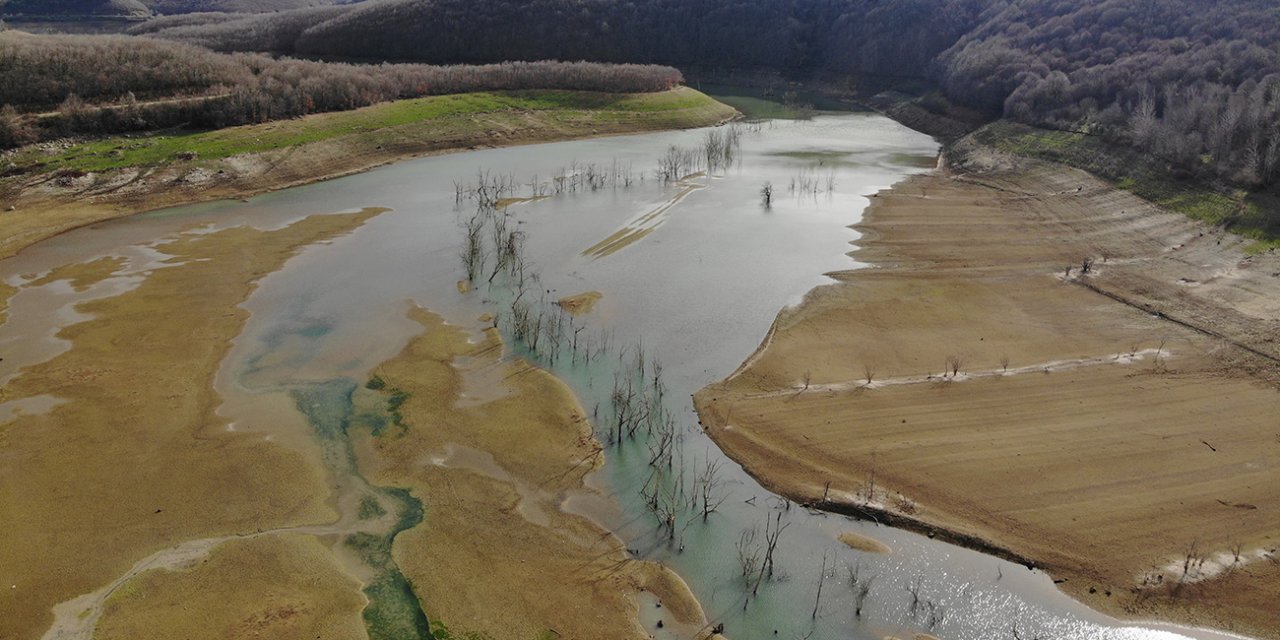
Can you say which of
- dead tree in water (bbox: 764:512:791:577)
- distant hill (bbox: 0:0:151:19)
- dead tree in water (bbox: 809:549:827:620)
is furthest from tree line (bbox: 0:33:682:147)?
distant hill (bbox: 0:0:151:19)

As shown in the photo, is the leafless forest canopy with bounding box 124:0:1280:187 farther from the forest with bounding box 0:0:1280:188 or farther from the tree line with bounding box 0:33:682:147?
the tree line with bounding box 0:33:682:147

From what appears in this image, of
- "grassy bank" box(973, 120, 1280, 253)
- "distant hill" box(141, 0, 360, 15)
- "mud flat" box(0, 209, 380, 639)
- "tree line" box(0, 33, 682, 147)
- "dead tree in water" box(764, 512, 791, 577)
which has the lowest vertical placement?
"dead tree in water" box(764, 512, 791, 577)

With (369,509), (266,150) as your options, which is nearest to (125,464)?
(369,509)

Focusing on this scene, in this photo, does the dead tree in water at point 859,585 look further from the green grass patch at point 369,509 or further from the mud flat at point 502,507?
the green grass patch at point 369,509

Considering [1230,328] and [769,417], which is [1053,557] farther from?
[1230,328]

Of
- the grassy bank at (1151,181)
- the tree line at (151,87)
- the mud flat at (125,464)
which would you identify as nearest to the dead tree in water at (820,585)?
the mud flat at (125,464)

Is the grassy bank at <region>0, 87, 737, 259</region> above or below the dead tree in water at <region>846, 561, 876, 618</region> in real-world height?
above

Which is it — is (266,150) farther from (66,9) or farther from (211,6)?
(211,6)
